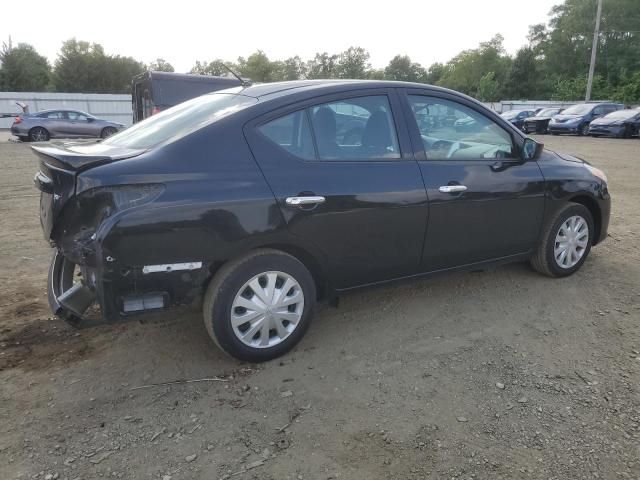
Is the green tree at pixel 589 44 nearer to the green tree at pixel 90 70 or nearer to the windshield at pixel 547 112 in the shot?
the windshield at pixel 547 112

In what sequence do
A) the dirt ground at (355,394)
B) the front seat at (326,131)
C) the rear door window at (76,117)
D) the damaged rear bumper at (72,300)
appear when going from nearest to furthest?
the dirt ground at (355,394) → the damaged rear bumper at (72,300) → the front seat at (326,131) → the rear door window at (76,117)

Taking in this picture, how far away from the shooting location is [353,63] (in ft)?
229

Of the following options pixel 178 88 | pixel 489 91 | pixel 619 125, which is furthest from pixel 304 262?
pixel 489 91

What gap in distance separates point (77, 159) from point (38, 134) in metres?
19.4

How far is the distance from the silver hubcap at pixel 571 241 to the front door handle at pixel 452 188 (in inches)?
50.5

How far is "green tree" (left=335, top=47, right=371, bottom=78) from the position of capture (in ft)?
221

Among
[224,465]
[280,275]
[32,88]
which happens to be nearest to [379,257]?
[280,275]

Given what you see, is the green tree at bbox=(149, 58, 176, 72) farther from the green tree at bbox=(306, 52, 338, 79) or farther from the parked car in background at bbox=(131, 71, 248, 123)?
the parked car in background at bbox=(131, 71, 248, 123)

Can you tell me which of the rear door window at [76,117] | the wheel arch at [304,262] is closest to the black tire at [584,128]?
the rear door window at [76,117]

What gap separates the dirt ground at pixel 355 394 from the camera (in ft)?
7.96

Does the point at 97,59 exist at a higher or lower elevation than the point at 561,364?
higher

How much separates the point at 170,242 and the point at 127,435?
39.3 inches

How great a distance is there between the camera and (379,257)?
3.53 meters

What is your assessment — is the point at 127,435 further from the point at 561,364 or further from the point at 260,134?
the point at 561,364
